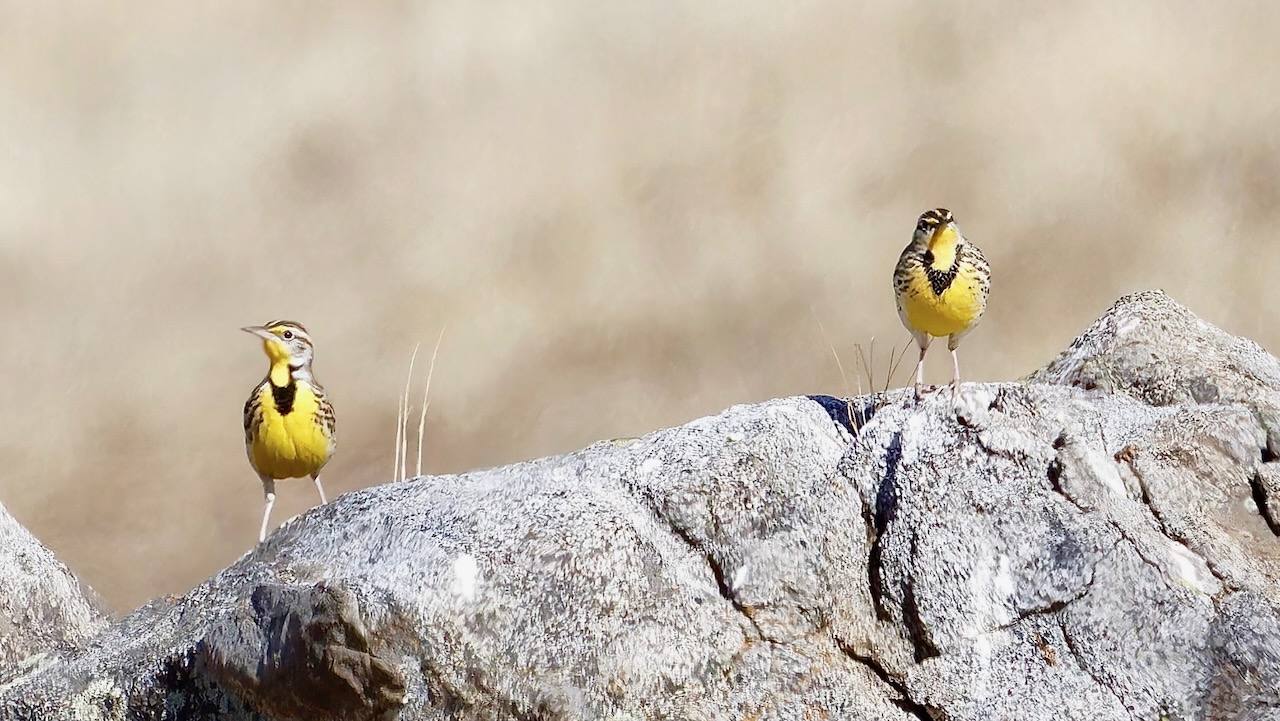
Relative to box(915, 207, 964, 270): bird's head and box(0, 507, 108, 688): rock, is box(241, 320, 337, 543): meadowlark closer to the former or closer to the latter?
box(0, 507, 108, 688): rock

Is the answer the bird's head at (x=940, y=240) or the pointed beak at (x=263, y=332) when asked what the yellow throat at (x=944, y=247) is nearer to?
the bird's head at (x=940, y=240)

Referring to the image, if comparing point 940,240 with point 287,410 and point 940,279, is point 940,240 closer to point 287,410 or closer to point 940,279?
point 940,279

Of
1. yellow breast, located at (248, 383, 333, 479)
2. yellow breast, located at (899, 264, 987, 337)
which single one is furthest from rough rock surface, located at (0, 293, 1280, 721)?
yellow breast, located at (248, 383, 333, 479)

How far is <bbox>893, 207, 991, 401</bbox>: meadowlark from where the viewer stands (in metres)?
4.13

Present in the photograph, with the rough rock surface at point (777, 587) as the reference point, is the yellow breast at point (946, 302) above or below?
above

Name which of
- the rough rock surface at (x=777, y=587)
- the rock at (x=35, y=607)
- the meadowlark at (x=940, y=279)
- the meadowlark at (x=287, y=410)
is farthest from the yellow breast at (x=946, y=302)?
the rock at (x=35, y=607)

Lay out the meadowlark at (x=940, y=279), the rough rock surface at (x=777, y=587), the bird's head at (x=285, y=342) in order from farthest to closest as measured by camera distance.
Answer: the bird's head at (x=285, y=342) → the meadowlark at (x=940, y=279) → the rough rock surface at (x=777, y=587)

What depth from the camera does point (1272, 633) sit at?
3404 mm

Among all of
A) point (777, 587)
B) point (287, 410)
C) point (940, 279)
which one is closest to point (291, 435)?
point (287, 410)

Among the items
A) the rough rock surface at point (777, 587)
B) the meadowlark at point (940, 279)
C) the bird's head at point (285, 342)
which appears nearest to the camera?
the rough rock surface at point (777, 587)

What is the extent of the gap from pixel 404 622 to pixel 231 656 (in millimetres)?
412


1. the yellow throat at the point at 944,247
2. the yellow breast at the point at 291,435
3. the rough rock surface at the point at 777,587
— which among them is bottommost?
the rough rock surface at the point at 777,587

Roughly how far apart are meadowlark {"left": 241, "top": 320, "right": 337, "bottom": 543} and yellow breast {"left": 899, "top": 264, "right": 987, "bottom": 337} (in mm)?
1854

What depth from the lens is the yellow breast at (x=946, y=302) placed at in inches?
163
